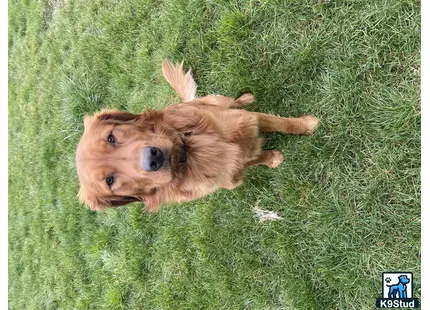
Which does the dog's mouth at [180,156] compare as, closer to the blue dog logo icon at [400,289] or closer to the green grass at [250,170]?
the green grass at [250,170]

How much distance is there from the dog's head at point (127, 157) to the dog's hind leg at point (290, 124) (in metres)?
0.93

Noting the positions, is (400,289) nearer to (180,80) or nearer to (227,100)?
(227,100)

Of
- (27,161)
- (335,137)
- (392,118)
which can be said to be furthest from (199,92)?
(27,161)

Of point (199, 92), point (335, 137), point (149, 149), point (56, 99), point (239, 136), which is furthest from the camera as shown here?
point (56, 99)

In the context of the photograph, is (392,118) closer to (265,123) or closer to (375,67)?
(375,67)

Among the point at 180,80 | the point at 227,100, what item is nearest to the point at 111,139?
the point at 227,100

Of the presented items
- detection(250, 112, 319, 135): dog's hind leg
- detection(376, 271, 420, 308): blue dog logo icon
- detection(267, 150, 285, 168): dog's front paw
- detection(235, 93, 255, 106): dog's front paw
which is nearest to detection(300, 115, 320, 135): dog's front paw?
detection(250, 112, 319, 135): dog's hind leg

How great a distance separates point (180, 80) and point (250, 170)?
1.28 meters

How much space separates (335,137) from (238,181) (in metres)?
0.97

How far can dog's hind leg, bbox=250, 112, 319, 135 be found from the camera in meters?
3.59

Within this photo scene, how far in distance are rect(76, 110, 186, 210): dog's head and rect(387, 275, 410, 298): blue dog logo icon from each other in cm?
197

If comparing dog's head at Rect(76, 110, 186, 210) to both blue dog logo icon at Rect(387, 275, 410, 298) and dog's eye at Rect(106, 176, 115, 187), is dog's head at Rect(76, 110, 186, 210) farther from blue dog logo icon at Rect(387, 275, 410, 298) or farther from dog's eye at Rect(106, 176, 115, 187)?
blue dog logo icon at Rect(387, 275, 410, 298)

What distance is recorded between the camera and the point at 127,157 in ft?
9.46

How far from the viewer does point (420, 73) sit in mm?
3117
